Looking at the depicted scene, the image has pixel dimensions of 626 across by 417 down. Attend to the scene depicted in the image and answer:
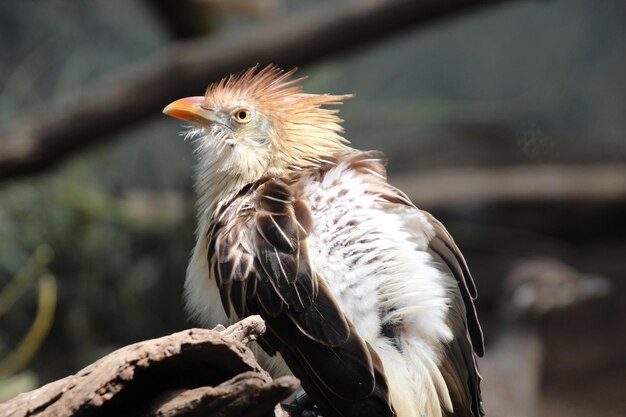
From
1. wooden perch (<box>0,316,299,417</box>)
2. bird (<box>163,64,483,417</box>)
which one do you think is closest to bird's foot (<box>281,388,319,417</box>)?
bird (<box>163,64,483,417</box>)

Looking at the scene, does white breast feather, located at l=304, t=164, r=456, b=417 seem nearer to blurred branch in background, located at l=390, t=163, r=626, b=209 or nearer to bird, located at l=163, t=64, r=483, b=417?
bird, located at l=163, t=64, r=483, b=417

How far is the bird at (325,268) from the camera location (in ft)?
5.58

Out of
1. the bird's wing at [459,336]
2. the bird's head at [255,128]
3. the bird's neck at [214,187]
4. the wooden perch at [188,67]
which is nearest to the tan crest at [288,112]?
the bird's head at [255,128]

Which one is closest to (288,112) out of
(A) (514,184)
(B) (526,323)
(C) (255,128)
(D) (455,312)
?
(C) (255,128)

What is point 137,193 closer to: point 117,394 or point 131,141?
point 131,141

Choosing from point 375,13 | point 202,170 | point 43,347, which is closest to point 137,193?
point 43,347

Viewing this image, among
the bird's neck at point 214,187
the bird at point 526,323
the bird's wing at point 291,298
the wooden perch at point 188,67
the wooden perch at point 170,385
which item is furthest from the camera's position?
the bird at point 526,323

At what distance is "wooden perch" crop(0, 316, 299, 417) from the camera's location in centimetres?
126

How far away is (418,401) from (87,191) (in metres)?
3.52

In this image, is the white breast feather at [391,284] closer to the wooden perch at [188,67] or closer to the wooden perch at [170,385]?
the wooden perch at [170,385]

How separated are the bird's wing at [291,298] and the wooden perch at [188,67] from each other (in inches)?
92.2

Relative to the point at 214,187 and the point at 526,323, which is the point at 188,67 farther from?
the point at 526,323

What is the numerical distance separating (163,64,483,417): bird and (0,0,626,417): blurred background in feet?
4.22

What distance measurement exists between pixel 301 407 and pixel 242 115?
81 centimetres
